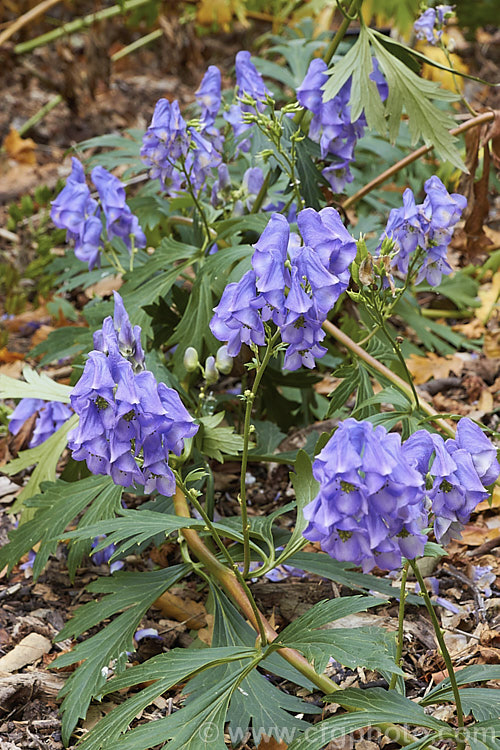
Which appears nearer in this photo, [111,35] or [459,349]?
[459,349]

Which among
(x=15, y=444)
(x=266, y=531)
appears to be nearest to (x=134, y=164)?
(x=15, y=444)

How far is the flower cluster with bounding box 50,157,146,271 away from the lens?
2240mm

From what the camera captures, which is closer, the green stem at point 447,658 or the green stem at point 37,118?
the green stem at point 447,658

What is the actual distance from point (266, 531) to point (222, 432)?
0.34 meters

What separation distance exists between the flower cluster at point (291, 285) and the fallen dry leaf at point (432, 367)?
166 cm

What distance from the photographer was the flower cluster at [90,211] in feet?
7.35

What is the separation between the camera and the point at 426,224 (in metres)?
1.80

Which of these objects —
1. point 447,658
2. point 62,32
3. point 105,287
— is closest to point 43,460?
point 447,658

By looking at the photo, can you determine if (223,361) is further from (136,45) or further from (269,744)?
(136,45)

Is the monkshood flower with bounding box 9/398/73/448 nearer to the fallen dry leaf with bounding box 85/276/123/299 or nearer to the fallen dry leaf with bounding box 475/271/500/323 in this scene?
the fallen dry leaf with bounding box 85/276/123/299

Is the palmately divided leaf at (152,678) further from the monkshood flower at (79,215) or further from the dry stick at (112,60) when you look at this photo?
the dry stick at (112,60)

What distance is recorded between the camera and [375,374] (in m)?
1.96

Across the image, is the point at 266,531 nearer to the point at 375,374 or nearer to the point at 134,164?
the point at 375,374

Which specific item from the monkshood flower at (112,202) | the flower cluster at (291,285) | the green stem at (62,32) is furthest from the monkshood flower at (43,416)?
the green stem at (62,32)
